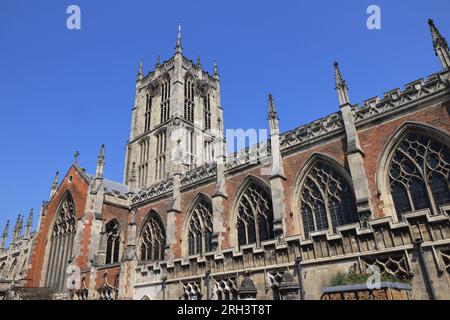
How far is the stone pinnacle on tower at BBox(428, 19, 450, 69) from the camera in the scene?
15155mm

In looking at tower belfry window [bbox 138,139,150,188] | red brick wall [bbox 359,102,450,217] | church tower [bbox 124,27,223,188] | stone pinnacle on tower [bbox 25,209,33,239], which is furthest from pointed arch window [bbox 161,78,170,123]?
red brick wall [bbox 359,102,450,217]

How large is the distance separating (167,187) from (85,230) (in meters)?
7.35

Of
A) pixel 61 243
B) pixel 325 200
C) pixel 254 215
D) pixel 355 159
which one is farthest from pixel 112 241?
pixel 355 159

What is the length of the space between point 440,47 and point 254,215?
522 inches

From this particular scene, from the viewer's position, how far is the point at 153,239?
26.2m

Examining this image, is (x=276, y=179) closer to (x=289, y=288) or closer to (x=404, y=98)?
(x=404, y=98)

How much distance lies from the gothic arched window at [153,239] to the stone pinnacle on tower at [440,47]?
2121 cm

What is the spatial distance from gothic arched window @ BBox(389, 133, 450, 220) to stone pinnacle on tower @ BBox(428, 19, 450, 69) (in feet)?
12.2

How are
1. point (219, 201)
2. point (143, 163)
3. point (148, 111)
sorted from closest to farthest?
1. point (219, 201)
2. point (143, 163)
3. point (148, 111)

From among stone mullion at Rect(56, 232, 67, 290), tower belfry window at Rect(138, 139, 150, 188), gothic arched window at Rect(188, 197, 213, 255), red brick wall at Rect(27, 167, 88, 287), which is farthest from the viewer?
tower belfry window at Rect(138, 139, 150, 188)

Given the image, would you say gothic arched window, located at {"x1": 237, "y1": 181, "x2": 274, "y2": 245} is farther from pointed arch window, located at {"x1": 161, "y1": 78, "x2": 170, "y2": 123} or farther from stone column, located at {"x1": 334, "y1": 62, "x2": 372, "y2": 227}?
pointed arch window, located at {"x1": 161, "y1": 78, "x2": 170, "y2": 123}

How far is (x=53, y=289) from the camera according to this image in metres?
26.5

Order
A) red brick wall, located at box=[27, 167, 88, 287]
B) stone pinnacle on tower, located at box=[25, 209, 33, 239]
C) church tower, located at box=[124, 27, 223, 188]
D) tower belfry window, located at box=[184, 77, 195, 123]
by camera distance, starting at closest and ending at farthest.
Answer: red brick wall, located at box=[27, 167, 88, 287] < church tower, located at box=[124, 27, 223, 188] < stone pinnacle on tower, located at box=[25, 209, 33, 239] < tower belfry window, located at box=[184, 77, 195, 123]
